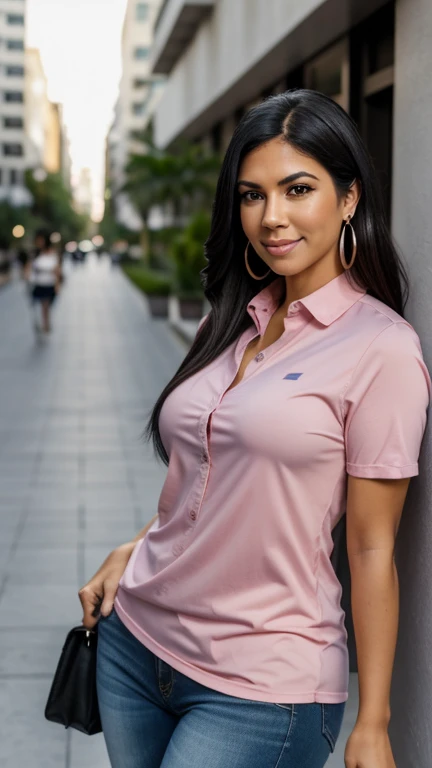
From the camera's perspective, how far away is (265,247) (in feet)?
6.54

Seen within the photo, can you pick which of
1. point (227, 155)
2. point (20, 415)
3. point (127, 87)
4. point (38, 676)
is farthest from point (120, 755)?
point (127, 87)

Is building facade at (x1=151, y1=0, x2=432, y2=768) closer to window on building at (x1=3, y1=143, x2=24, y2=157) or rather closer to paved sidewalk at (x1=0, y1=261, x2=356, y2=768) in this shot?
paved sidewalk at (x1=0, y1=261, x2=356, y2=768)

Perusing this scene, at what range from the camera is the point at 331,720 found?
6.02 ft

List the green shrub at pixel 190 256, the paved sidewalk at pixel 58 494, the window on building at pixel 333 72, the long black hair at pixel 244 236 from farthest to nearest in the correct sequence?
the green shrub at pixel 190 256, the window on building at pixel 333 72, the paved sidewalk at pixel 58 494, the long black hair at pixel 244 236

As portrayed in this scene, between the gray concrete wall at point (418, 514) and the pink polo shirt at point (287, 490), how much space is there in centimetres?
32

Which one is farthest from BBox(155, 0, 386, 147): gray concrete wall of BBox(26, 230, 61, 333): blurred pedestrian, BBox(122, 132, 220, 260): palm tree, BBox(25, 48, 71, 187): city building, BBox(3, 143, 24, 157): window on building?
BBox(3, 143, 24, 157): window on building

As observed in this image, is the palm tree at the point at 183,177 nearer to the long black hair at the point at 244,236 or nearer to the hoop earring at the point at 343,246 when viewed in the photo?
the long black hair at the point at 244,236

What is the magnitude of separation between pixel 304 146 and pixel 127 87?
11228 cm

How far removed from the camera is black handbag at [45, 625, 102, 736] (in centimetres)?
221

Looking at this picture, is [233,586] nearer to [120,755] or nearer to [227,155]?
[120,755]

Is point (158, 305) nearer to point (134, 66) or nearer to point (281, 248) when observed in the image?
point (281, 248)

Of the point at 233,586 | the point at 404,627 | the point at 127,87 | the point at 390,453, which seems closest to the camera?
the point at 390,453

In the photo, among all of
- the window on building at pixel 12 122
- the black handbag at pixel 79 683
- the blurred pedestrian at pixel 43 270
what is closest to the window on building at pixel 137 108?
the window on building at pixel 12 122

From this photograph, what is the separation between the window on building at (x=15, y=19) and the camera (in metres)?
99.9
